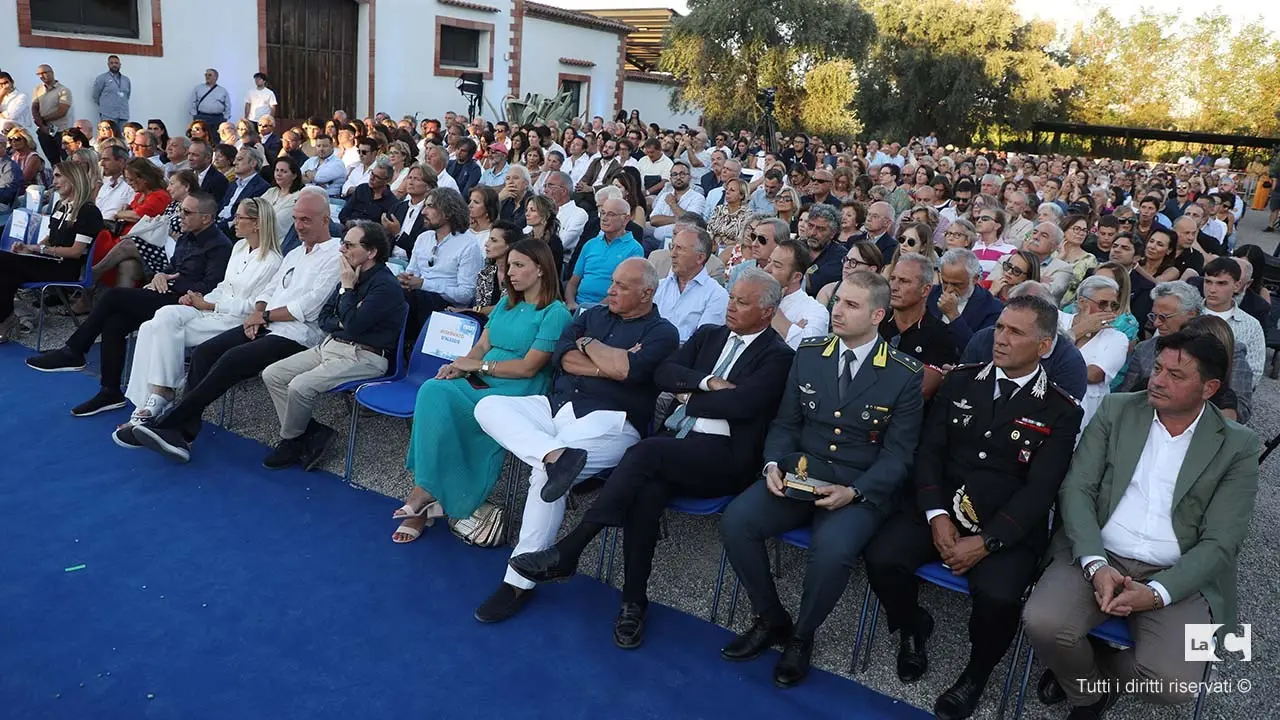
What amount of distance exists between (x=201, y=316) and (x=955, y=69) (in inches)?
1100

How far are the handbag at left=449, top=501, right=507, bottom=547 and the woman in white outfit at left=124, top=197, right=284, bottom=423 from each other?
1958 mm

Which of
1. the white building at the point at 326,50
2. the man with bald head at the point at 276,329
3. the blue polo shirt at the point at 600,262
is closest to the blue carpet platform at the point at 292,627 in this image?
the man with bald head at the point at 276,329

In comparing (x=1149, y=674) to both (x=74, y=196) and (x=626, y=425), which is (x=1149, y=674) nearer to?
(x=626, y=425)

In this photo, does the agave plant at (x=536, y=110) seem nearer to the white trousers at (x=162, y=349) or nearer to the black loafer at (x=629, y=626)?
the white trousers at (x=162, y=349)

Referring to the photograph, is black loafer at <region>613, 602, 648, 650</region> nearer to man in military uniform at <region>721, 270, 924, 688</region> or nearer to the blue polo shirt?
man in military uniform at <region>721, 270, 924, 688</region>

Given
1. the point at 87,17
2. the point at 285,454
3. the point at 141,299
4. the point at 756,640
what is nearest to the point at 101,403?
the point at 141,299

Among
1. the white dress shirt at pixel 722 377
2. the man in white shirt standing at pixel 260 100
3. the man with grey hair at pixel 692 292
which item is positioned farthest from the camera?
the man in white shirt standing at pixel 260 100

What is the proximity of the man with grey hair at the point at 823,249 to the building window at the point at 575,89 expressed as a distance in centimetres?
1822

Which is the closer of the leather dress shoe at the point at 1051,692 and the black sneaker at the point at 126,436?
the leather dress shoe at the point at 1051,692

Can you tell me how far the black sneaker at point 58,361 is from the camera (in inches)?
225

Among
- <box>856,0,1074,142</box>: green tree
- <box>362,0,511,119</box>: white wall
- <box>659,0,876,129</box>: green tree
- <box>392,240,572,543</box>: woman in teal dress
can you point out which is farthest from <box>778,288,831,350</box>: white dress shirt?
<box>856,0,1074,142</box>: green tree

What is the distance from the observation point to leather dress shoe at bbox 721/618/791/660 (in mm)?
3244

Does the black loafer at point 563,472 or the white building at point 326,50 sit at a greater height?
the white building at point 326,50

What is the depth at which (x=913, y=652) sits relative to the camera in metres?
3.25
